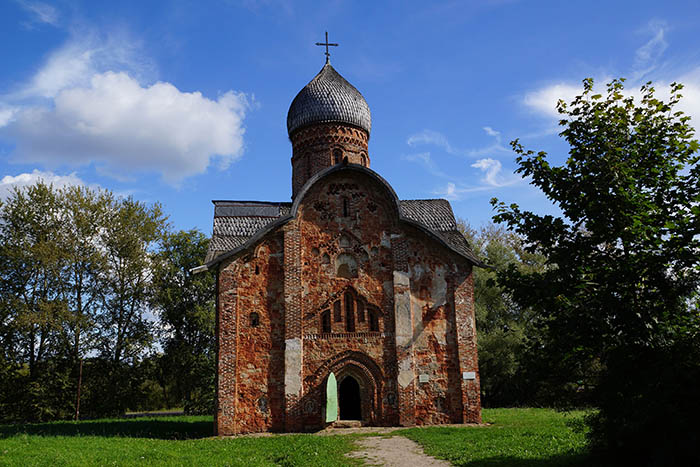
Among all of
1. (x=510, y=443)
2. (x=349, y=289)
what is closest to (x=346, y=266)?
(x=349, y=289)

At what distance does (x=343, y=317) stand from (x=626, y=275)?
31.1ft

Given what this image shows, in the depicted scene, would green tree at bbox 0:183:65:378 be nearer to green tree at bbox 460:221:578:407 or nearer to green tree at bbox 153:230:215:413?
green tree at bbox 153:230:215:413

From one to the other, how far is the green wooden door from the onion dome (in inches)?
411

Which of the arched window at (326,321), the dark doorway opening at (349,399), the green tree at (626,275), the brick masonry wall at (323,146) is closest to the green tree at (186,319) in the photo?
A: the brick masonry wall at (323,146)

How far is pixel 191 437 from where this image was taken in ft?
46.7

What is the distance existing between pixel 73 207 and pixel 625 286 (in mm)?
24186

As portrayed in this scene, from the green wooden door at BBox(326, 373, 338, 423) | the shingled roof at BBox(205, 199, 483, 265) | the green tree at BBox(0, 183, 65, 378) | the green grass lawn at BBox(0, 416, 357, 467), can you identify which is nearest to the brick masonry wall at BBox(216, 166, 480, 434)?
the green wooden door at BBox(326, 373, 338, 423)

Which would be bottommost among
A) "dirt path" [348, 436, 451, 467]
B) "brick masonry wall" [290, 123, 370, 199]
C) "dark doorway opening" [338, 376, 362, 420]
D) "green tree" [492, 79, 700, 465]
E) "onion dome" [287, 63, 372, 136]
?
"dirt path" [348, 436, 451, 467]

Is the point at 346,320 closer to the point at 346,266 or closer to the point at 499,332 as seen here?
the point at 346,266

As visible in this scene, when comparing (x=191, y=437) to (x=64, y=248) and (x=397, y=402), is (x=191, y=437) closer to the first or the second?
(x=397, y=402)

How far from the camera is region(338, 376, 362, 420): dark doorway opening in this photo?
637 inches

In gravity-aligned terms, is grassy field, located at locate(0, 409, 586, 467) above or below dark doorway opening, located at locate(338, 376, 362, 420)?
below

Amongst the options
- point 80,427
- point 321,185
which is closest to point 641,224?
point 321,185

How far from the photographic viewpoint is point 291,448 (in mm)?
10805
